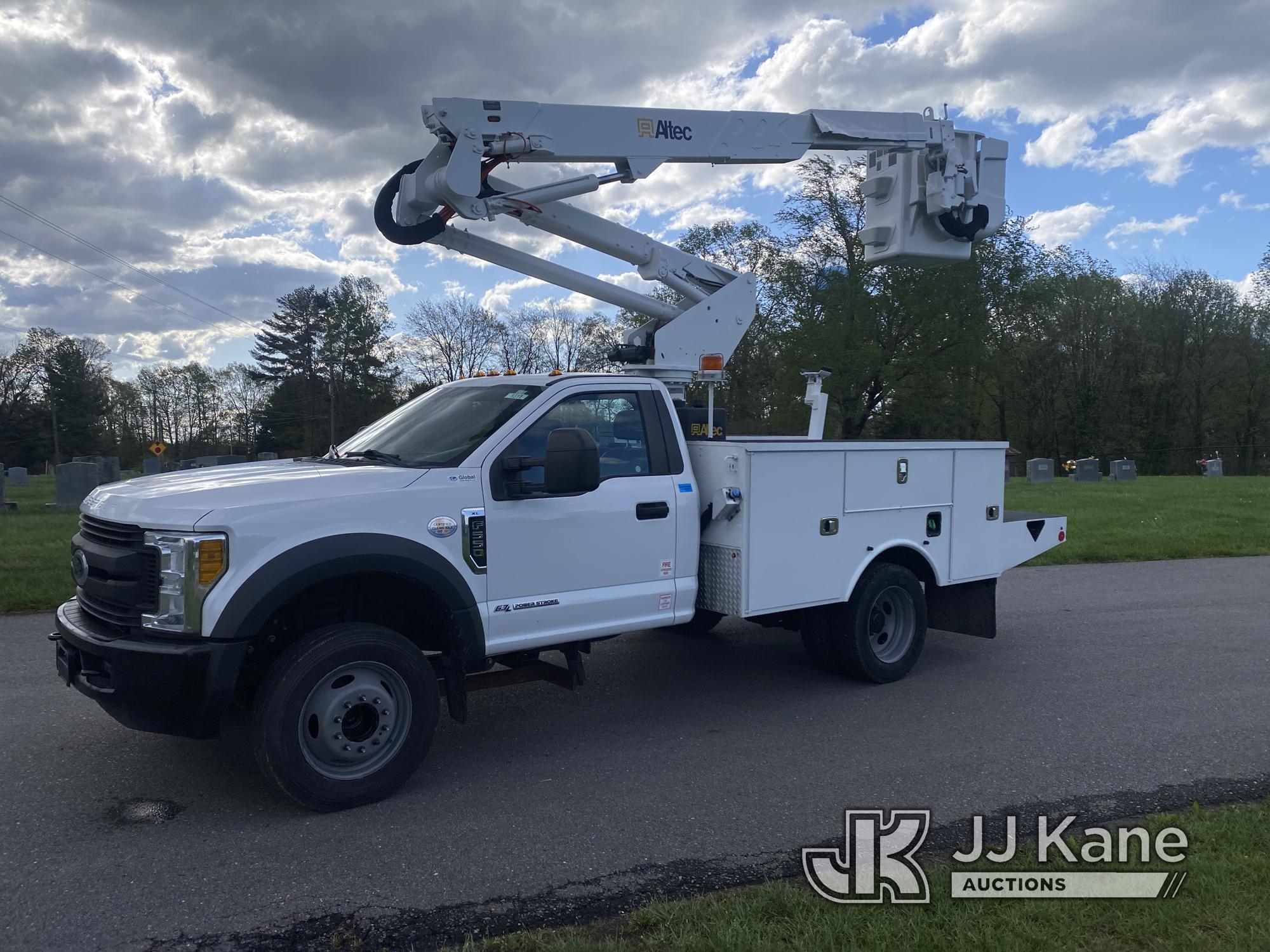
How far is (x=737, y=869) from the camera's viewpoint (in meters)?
3.86

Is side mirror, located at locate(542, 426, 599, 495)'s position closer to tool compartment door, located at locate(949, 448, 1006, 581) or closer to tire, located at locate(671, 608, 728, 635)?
tire, located at locate(671, 608, 728, 635)

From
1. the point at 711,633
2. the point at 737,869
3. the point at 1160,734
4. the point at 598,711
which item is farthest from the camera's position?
the point at 711,633

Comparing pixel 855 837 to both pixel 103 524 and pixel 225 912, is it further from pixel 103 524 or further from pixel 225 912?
pixel 103 524

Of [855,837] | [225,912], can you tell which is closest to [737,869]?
[855,837]

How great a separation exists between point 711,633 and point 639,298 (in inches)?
120

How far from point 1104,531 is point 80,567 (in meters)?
15.1

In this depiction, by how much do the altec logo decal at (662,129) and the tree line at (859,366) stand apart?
17.0 metres

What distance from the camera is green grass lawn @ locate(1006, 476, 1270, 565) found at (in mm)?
13606

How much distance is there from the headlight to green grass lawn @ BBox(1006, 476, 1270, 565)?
11.5 metres

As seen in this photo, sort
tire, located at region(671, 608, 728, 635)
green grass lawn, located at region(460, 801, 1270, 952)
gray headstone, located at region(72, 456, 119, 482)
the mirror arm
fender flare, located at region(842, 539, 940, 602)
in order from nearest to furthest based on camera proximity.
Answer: green grass lawn, located at region(460, 801, 1270, 952) < the mirror arm < fender flare, located at region(842, 539, 940, 602) < tire, located at region(671, 608, 728, 635) < gray headstone, located at region(72, 456, 119, 482)

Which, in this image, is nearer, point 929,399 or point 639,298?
point 639,298

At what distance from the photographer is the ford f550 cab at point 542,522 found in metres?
4.29

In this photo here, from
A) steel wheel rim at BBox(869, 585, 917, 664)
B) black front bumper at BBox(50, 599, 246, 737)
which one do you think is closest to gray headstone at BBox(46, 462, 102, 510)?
black front bumper at BBox(50, 599, 246, 737)

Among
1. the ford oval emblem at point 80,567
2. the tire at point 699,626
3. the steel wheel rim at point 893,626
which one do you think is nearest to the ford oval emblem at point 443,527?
the ford oval emblem at point 80,567
